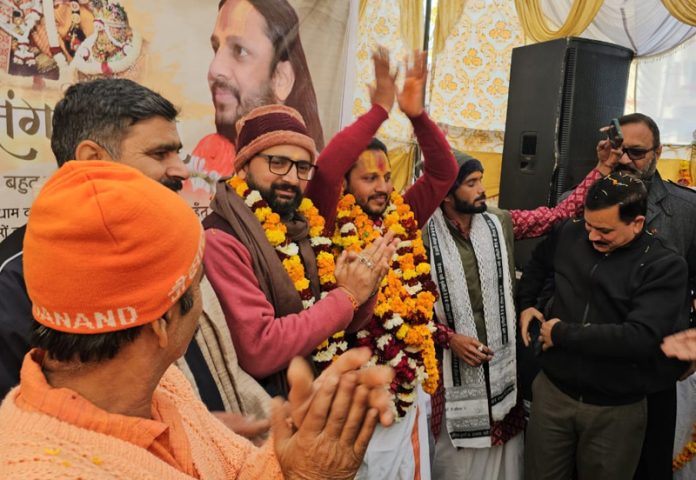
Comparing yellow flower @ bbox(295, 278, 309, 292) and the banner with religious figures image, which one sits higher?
the banner with religious figures image

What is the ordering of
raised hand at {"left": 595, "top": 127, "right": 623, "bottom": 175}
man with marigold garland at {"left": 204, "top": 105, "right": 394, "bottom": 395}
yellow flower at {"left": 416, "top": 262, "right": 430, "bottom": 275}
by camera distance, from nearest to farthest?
man with marigold garland at {"left": 204, "top": 105, "right": 394, "bottom": 395} < yellow flower at {"left": 416, "top": 262, "right": 430, "bottom": 275} < raised hand at {"left": 595, "top": 127, "right": 623, "bottom": 175}

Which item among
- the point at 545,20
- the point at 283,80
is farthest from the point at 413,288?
the point at 545,20

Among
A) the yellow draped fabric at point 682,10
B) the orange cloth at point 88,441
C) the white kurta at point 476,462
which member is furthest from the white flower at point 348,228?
the yellow draped fabric at point 682,10

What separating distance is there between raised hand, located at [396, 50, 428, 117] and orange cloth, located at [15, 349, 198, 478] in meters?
1.86

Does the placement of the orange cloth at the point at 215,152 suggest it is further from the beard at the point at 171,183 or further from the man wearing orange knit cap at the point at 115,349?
the man wearing orange knit cap at the point at 115,349

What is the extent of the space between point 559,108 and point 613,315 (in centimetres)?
233

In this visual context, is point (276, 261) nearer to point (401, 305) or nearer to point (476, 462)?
point (401, 305)

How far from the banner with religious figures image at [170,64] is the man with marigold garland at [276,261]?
1.02 meters

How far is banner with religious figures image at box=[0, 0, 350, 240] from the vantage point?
226 cm

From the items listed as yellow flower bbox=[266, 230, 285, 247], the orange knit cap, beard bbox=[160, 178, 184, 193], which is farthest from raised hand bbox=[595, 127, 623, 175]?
the orange knit cap

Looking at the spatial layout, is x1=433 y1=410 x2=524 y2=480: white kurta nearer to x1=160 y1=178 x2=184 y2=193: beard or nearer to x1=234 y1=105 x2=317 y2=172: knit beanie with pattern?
x1=234 y1=105 x2=317 y2=172: knit beanie with pattern

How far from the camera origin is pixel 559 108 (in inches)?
162

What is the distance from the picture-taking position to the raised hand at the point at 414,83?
2350mm

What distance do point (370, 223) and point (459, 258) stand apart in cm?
60
